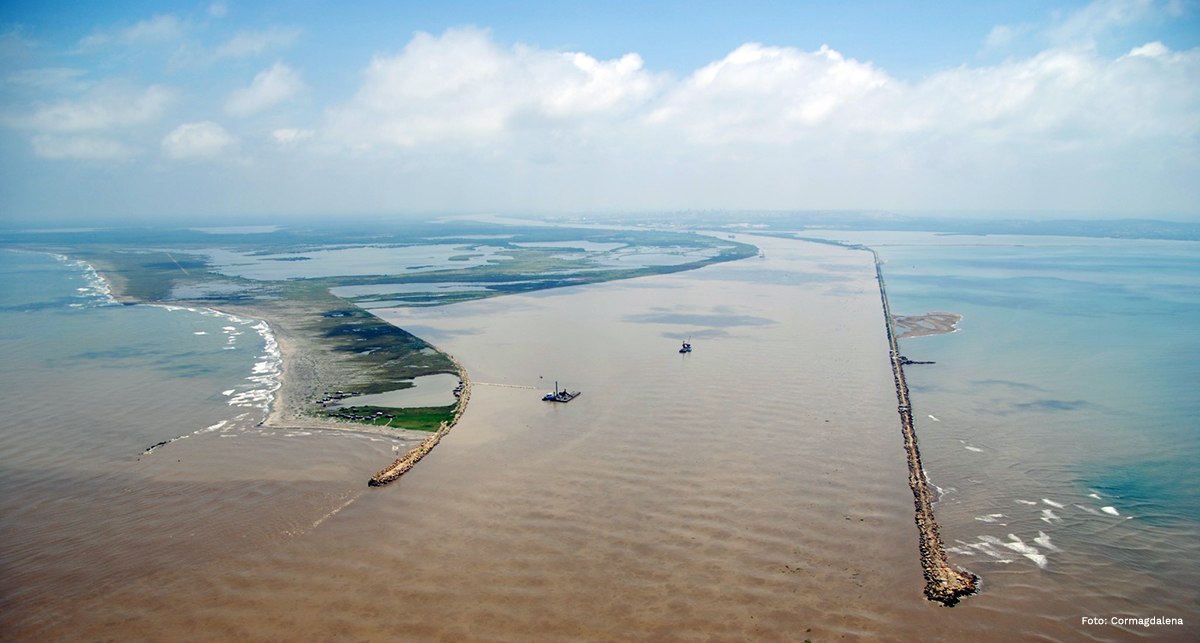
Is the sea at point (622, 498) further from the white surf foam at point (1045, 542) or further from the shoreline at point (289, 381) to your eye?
the shoreline at point (289, 381)

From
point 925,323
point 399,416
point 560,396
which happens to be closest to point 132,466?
point 399,416

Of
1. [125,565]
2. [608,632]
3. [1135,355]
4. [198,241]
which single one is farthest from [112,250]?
[1135,355]

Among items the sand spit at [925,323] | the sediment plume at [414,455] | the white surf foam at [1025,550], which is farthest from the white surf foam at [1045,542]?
the sand spit at [925,323]

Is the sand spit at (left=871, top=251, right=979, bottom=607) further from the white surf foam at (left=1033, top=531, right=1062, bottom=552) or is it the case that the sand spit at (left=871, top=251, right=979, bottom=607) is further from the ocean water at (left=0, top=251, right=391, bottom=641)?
the ocean water at (left=0, top=251, right=391, bottom=641)

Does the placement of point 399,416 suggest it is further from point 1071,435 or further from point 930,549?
point 1071,435

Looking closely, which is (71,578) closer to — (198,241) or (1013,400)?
(1013,400)
